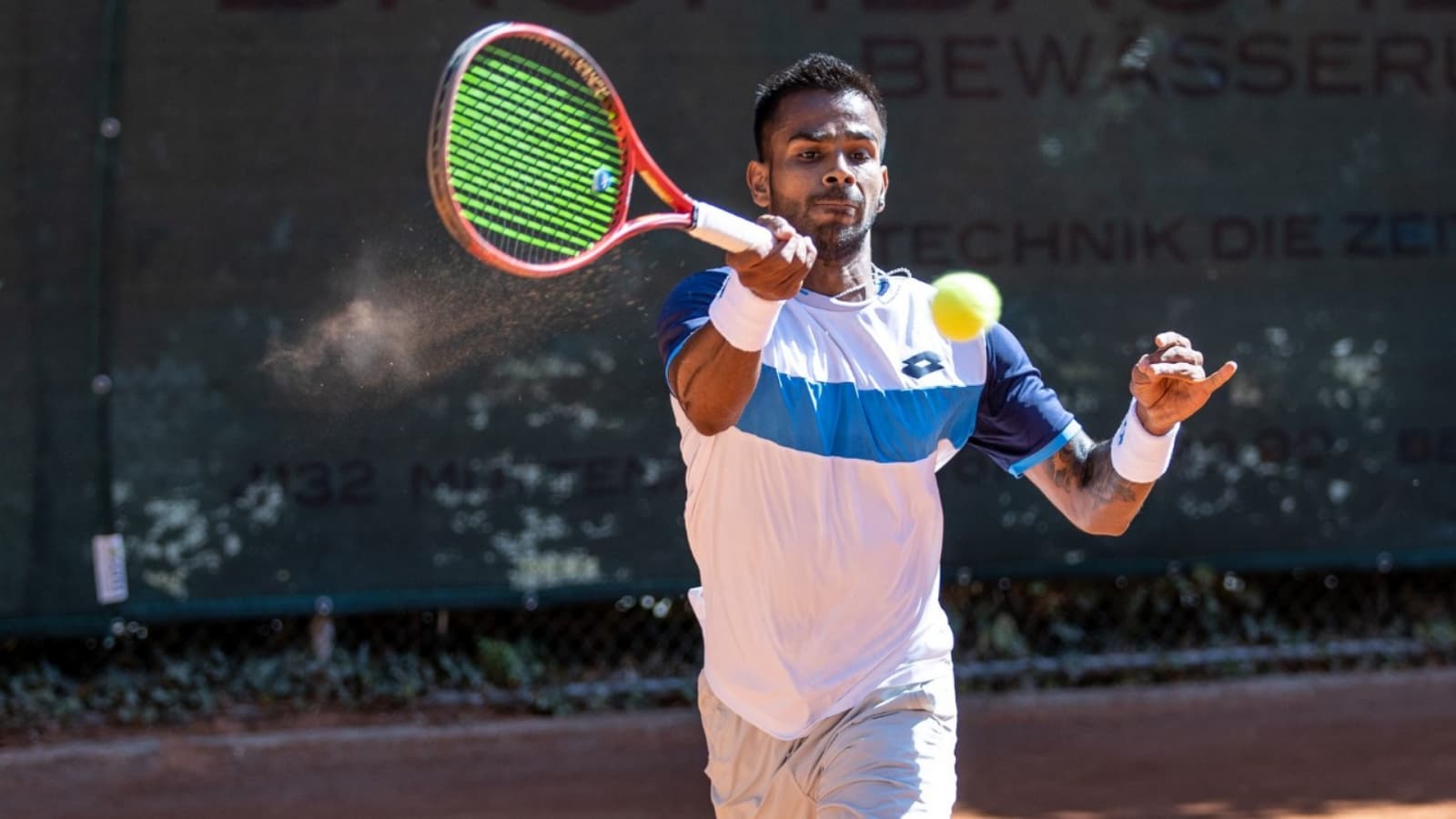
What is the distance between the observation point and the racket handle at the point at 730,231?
2195 mm

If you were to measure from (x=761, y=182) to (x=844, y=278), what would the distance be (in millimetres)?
203

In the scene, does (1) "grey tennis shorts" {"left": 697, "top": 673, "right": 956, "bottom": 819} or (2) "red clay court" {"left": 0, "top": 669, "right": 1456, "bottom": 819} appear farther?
(2) "red clay court" {"left": 0, "top": 669, "right": 1456, "bottom": 819}

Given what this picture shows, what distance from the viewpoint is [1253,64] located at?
16.9 ft

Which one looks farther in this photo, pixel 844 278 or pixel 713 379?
pixel 844 278

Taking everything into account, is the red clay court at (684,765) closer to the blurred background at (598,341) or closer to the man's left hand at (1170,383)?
the blurred background at (598,341)

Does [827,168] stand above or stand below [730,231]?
above

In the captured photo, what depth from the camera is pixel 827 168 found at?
266cm

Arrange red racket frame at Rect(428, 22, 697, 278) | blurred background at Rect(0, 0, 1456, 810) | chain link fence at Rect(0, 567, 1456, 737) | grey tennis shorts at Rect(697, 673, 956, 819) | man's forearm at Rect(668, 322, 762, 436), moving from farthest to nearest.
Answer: chain link fence at Rect(0, 567, 1456, 737) → blurred background at Rect(0, 0, 1456, 810) → grey tennis shorts at Rect(697, 673, 956, 819) → man's forearm at Rect(668, 322, 762, 436) → red racket frame at Rect(428, 22, 697, 278)

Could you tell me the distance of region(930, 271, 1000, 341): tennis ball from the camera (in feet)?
8.48

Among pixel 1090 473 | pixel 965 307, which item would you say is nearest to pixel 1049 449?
pixel 1090 473

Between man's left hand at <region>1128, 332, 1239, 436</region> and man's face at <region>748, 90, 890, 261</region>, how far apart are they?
19.1 inches

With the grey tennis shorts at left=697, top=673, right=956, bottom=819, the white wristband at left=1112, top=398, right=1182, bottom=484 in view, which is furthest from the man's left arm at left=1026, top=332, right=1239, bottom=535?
the grey tennis shorts at left=697, top=673, right=956, bottom=819

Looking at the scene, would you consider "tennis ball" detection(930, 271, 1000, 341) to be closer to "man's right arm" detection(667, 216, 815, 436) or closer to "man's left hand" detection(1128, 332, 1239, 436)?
"man's left hand" detection(1128, 332, 1239, 436)

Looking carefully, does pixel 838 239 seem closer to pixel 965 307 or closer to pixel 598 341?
pixel 965 307
